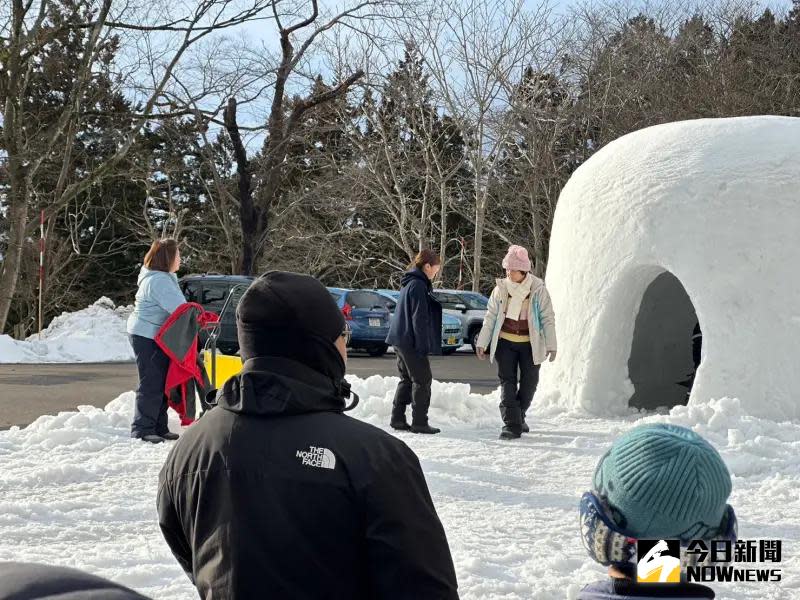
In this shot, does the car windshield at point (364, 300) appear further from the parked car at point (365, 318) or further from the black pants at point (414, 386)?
the black pants at point (414, 386)

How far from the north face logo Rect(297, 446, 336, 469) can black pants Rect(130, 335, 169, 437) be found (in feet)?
18.3

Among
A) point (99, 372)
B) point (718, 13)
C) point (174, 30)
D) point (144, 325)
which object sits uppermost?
point (718, 13)

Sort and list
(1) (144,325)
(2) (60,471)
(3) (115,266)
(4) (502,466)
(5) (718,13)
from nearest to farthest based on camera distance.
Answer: (2) (60,471) → (4) (502,466) → (1) (144,325) → (5) (718,13) → (3) (115,266)

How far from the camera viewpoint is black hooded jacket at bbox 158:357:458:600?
1.74 meters

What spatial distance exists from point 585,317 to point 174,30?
13.1m

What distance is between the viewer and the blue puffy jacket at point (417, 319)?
7402 mm

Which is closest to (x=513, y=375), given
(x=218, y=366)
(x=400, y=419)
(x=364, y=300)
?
(x=400, y=419)

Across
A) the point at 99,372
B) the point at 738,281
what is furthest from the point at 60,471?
the point at 99,372

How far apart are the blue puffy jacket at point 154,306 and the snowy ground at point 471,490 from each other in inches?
35.1

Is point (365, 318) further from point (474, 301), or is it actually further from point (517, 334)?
point (517, 334)

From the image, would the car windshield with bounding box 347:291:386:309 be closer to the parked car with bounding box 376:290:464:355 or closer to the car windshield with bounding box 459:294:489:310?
the parked car with bounding box 376:290:464:355

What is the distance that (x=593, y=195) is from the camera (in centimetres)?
880

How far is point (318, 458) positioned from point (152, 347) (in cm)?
564

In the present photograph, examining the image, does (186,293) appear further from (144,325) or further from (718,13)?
(718,13)
